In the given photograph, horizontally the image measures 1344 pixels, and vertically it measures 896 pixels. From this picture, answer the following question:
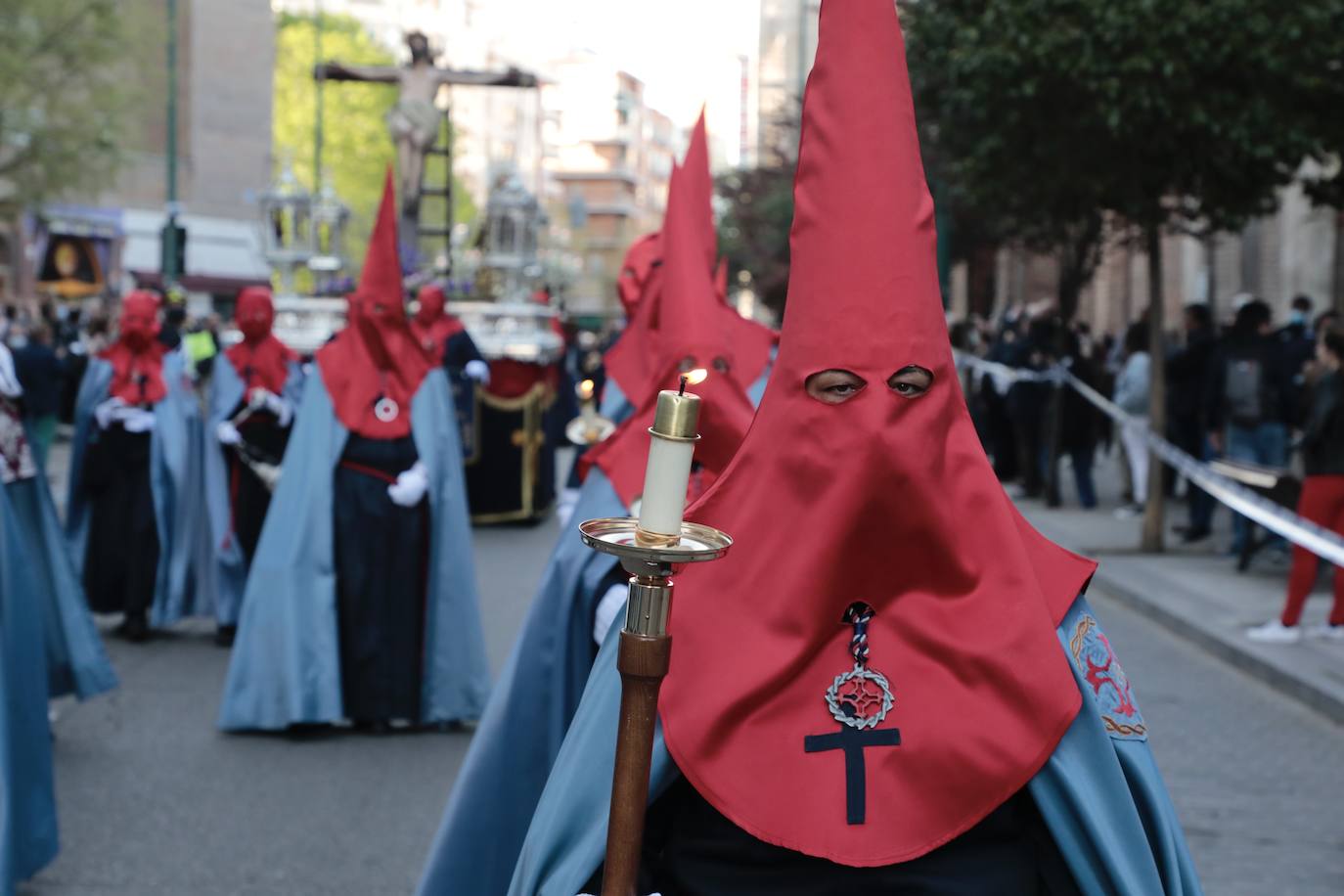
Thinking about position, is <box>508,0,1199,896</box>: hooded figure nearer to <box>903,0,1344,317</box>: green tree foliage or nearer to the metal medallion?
the metal medallion

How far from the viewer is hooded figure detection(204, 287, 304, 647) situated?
1084cm

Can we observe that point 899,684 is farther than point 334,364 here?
No

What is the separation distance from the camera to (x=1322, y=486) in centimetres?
1035

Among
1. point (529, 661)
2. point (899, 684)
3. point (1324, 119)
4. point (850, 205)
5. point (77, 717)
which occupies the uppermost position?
point (1324, 119)

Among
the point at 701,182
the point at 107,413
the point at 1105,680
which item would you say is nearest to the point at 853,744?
the point at 1105,680

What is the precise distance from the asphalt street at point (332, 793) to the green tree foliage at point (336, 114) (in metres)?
53.4

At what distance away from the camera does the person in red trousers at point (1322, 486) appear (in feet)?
33.7

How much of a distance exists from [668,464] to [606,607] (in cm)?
248

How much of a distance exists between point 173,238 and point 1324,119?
655 inches

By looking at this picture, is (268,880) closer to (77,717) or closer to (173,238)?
(77,717)

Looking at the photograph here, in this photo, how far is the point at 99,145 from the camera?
3412 centimetres

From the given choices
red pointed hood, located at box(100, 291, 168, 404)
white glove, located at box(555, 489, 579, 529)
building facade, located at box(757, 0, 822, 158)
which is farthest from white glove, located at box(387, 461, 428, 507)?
building facade, located at box(757, 0, 822, 158)

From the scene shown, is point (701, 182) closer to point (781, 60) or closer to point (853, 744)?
point (853, 744)

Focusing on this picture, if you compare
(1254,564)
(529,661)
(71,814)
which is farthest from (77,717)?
(1254,564)
